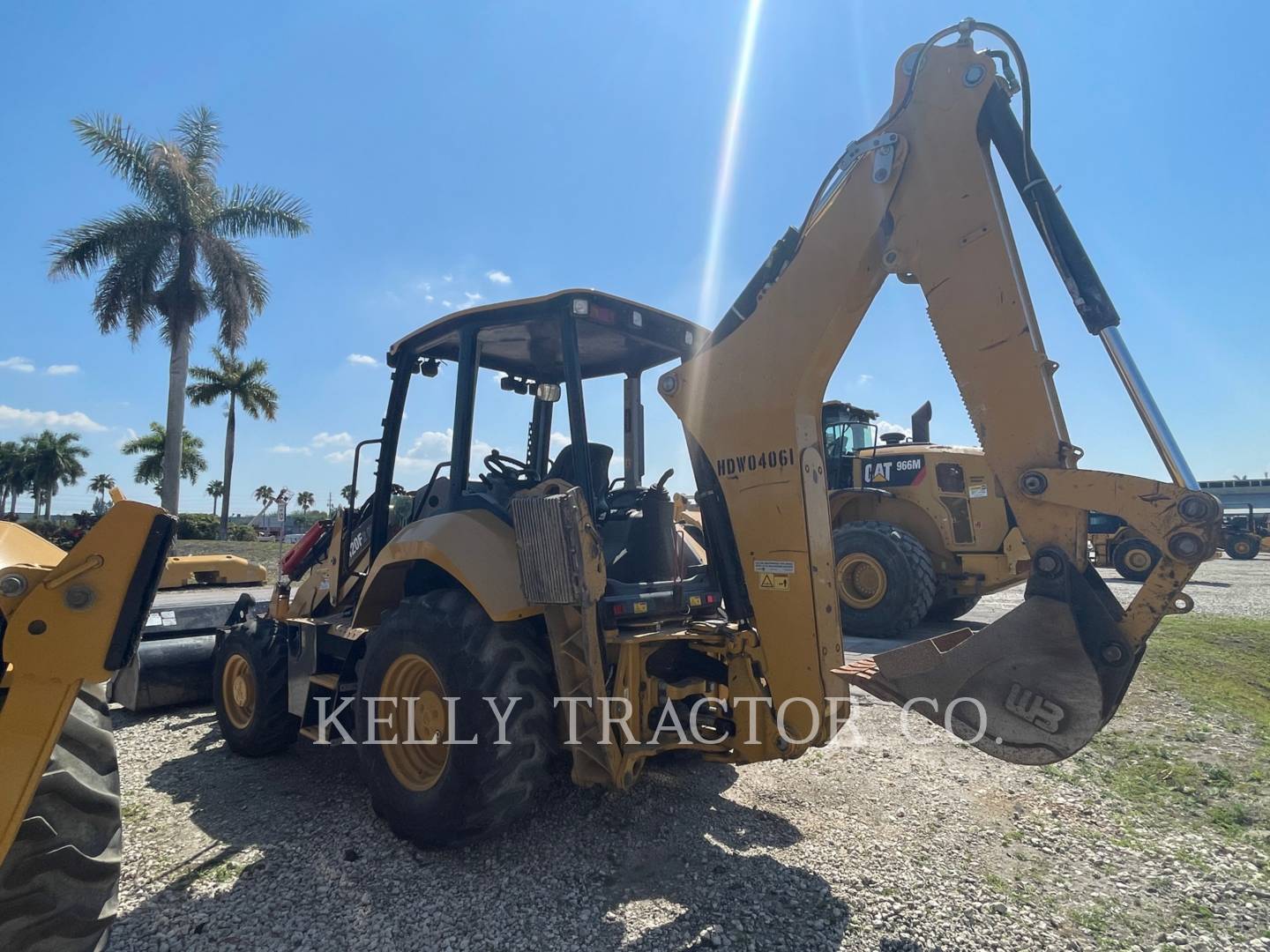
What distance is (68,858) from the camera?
2.07 meters

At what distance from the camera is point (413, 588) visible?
4223mm

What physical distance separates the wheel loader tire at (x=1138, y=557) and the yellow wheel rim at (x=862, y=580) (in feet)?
21.5

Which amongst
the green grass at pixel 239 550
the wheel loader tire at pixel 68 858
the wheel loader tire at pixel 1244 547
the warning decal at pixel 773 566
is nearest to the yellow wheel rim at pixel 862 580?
the warning decal at pixel 773 566

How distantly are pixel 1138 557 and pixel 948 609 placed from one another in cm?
878

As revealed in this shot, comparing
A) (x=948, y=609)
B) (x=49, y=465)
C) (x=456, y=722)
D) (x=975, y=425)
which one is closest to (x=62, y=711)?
(x=456, y=722)

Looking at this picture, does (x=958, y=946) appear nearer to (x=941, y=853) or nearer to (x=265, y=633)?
(x=941, y=853)

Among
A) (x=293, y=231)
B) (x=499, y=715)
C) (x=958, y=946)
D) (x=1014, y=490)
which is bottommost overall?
(x=958, y=946)

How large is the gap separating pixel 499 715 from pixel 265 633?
257 cm

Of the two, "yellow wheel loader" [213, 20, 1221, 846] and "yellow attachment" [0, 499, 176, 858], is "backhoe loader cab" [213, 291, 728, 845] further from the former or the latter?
"yellow attachment" [0, 499, 176, 858]

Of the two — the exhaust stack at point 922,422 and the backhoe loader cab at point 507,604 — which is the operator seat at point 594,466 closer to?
the backhoe loader cab at point 507,604

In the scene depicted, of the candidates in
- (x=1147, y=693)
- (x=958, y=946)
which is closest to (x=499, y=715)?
(x=958, y=946)

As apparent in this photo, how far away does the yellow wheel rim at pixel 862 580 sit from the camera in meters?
9.12

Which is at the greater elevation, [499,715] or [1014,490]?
[1014,490]

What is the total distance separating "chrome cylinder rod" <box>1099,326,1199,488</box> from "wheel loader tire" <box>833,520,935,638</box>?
6115 mm
